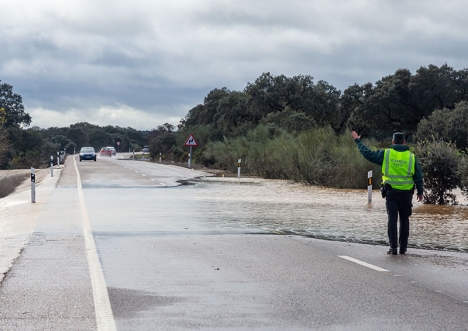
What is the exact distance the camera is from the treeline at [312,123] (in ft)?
114

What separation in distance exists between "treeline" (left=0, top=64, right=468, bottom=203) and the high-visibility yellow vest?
750 inches

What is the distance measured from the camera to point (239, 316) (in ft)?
22.7

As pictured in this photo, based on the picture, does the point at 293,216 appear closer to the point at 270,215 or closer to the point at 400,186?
the point at 270,215

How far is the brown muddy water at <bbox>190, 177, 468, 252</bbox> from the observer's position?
14141 millimetres

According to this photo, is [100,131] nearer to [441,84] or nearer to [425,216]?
[441,84]

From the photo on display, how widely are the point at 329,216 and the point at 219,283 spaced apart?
388 inches

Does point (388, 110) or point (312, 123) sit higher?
point (388, 110)

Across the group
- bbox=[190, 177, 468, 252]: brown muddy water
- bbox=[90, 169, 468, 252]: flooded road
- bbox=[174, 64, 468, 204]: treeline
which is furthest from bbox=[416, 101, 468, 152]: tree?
bbox=[90, 169, 468, 252]: flooded road

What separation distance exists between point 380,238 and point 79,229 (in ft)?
18.6

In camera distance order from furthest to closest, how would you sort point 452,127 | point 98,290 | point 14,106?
1. point 14,106
2. point 452,127
3. point 98,290

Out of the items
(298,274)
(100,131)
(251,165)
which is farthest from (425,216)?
(100,131)

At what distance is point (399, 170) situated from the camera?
38.1 ft

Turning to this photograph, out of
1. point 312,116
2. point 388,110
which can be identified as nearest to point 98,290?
point 312,116

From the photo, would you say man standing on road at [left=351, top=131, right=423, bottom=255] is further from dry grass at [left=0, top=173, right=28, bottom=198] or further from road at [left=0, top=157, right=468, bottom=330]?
dry grass at [left=0, top=173, right=28, bottom=198]
